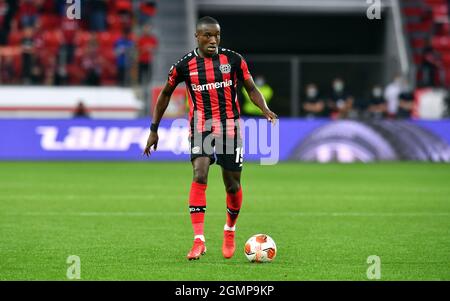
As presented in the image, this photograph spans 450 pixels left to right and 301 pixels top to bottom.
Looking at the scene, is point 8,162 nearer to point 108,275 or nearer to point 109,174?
point 109,174

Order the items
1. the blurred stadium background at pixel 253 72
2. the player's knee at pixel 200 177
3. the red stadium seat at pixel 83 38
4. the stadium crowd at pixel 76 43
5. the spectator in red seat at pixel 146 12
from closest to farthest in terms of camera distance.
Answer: the player's knee at pixel 200 177 → the blurred stadium background at pixel 253 72 → the stadium crowd at pixel 76 43 → the red stadium seat at pixel 83 38 → the spectator in red seat at pixel 146 12

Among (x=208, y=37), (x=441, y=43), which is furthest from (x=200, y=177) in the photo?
(x=441, y=43)

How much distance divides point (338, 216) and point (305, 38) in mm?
22598

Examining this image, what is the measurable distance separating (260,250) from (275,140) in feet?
52.4

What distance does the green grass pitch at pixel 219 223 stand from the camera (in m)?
8.96

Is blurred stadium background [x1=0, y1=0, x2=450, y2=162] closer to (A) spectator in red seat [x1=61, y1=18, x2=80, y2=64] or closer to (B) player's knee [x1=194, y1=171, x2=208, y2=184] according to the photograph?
(A) spectator in red seat [x1=61, y1=18, x2=80, y2=64]

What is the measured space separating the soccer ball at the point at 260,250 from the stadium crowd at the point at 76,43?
61.2 ft

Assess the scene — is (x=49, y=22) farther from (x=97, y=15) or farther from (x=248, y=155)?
(x=248, y=155)

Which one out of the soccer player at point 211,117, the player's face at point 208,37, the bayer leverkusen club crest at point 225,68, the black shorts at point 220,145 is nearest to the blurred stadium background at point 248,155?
the soccer player at point 211,117

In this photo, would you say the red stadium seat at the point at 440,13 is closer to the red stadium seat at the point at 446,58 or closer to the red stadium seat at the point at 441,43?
the red stadium seat at the point at 441,43

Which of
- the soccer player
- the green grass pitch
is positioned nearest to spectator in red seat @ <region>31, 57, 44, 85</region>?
the green grass pitch

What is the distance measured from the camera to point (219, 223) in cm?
1302
